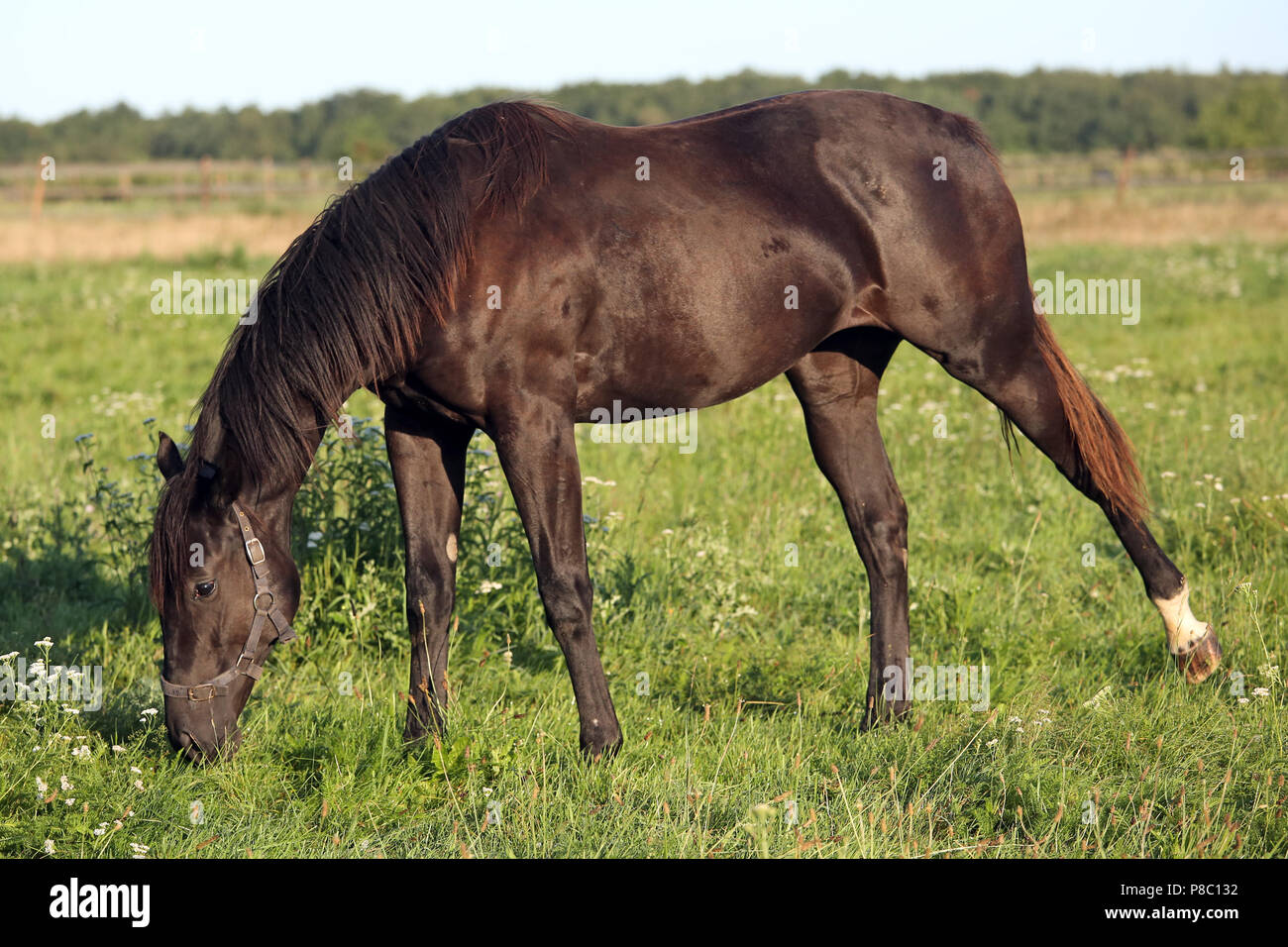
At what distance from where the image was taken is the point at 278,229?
20.7 metres

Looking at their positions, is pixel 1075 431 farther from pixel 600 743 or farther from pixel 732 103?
pixel 732 103

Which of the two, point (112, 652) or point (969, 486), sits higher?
point (969, 486)

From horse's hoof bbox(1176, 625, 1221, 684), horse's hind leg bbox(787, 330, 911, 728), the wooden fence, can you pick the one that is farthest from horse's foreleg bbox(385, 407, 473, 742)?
the wooden fence

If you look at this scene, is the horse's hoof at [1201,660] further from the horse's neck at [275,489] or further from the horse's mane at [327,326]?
the horse's neck at [275,489]

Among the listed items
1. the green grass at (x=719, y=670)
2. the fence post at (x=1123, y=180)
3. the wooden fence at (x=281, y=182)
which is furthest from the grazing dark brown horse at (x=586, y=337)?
the fence post at (x=1123, y=180)

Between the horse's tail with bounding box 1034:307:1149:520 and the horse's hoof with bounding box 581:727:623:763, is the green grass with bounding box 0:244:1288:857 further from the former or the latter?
the horse's tail with bounding box 1034:307:1149:520

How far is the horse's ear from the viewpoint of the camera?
3426mm

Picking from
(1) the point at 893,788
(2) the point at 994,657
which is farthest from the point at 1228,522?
(1) the point at 893,788

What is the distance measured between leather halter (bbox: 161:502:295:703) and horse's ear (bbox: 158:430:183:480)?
0.78 ft

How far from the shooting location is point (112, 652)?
15.2 ft

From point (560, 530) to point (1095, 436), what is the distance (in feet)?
7.38
